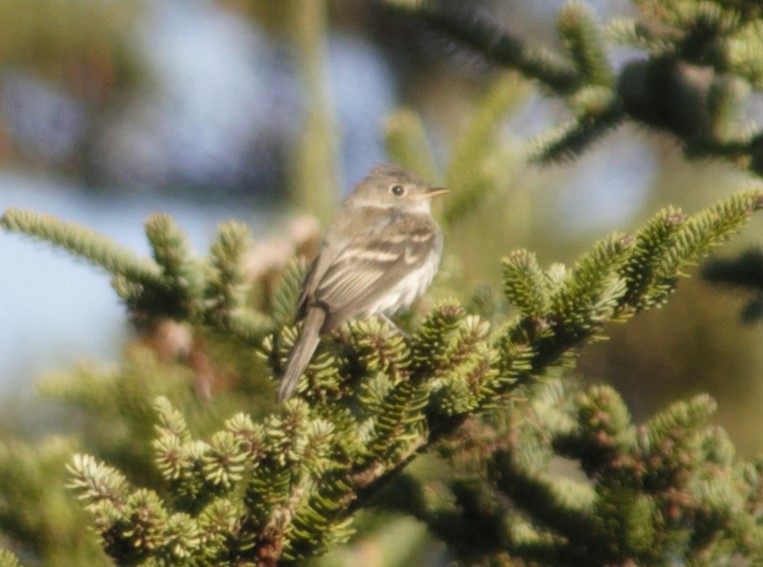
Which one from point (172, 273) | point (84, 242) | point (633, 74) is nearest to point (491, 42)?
point (633, 74)

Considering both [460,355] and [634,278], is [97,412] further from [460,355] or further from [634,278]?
[634,278]

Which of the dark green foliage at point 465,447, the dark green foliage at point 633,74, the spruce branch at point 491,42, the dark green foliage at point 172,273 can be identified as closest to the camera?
the dark green foliage at point 465,447

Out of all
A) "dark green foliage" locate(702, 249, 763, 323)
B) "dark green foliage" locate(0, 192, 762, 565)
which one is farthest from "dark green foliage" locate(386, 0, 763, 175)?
"dark green foliage" locate(0, 192, 762, 565)

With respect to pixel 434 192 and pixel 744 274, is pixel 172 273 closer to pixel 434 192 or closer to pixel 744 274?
pixel 434 192

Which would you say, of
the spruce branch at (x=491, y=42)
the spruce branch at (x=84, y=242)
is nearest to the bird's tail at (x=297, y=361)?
the spruce branch at (x=84, y=242)

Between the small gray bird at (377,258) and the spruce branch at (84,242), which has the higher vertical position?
the small gray bird at (377,258)

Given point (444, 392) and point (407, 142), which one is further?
point (407, 142)

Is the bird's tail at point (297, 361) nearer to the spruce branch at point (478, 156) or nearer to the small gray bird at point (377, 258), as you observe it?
the small gray bird at point (377, 258)

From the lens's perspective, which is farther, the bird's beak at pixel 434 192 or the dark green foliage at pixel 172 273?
the bird's beak at pixel 434 192

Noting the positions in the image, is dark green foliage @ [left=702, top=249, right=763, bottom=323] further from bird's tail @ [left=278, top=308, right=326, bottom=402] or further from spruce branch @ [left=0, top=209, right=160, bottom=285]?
spruce branch @ [left=0, top=209, right=160, bottom=285]
